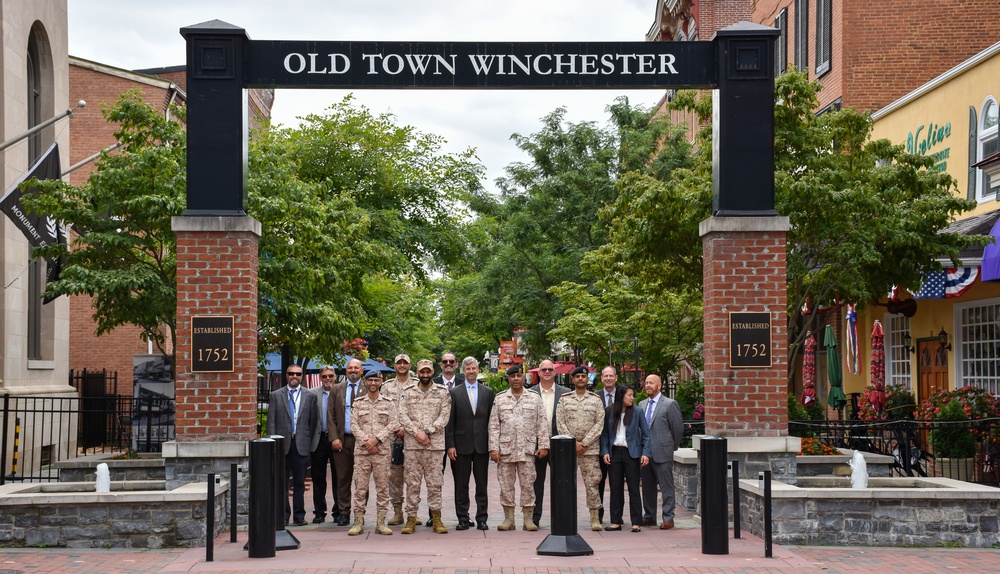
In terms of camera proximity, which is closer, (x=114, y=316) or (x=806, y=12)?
(x=114, y=316)

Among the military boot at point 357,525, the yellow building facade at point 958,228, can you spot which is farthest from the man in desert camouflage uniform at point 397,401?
the yellow building facade at point 958,228

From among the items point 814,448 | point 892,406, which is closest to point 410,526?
point 814,448

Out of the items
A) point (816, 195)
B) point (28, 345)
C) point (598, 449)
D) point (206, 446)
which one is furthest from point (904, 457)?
point (28, 345)

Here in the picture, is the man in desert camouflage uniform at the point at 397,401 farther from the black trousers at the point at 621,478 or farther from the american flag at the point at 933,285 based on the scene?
the american flag at the point at 933,285

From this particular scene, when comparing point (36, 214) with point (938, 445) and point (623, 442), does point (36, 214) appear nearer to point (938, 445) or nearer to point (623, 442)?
point (623, 442)

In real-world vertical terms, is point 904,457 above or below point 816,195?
below

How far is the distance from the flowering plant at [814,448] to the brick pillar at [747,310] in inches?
118

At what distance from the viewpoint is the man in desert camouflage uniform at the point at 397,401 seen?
41.5ft

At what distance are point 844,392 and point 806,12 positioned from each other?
938 centimetres

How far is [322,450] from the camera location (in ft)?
45.8

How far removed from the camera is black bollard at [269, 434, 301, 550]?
11242mm

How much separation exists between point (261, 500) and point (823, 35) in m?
20.5

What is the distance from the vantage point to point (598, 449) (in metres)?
13.0

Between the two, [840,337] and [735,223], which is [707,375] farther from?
[840,337]
